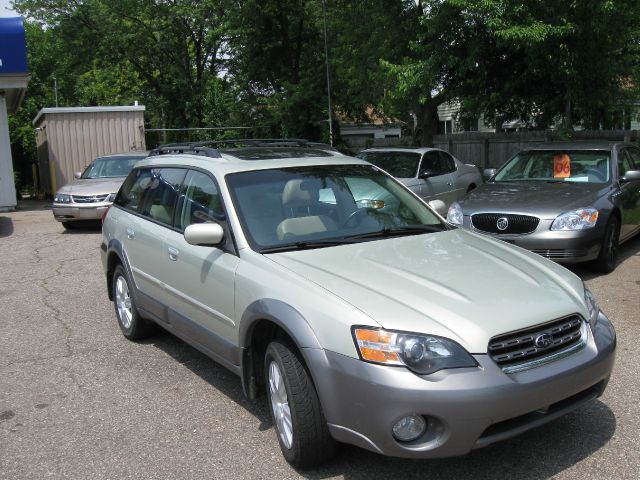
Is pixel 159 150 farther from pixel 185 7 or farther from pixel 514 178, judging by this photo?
pixel 185 7

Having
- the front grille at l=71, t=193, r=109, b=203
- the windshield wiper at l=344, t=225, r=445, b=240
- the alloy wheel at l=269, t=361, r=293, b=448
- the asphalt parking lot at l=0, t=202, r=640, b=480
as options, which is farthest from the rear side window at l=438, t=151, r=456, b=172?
the alloy wheel at l=269, t=361, r=293, b=448

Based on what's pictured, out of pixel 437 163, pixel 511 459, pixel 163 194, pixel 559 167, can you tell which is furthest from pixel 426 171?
pixel 511 459

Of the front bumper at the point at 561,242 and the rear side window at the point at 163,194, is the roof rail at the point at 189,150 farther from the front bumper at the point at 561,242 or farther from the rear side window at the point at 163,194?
the front bumper at the point at 561,242

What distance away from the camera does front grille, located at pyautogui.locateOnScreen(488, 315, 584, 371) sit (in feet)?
9.93

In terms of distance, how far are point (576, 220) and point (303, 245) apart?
4.23 meters

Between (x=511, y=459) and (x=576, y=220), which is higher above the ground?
(x=576, y=220)

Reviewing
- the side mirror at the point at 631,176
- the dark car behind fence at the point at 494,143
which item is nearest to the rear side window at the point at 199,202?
the side mirror at the point at 631,176

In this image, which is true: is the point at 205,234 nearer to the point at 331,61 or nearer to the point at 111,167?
the point at 111,167

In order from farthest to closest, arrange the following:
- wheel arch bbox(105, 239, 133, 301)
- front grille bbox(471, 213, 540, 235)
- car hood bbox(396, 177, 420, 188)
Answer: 1. car hood bbox(396, 177, 420, 188)
2. front grille bbox(471, 213, 540, 235)
3. wheel arch bbox(105, 239, 133, 301)

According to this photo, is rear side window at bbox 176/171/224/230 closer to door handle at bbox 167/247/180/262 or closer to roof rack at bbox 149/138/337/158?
door handle at bbox 167/247/180/262

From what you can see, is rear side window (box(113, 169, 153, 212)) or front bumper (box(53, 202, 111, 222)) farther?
front bumper (box(53, 202, 111, 222))

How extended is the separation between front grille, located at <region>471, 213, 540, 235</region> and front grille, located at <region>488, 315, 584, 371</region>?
3.91 m

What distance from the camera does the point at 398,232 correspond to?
429cm

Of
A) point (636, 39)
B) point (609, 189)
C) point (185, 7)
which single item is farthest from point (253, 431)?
point (185, 7)
